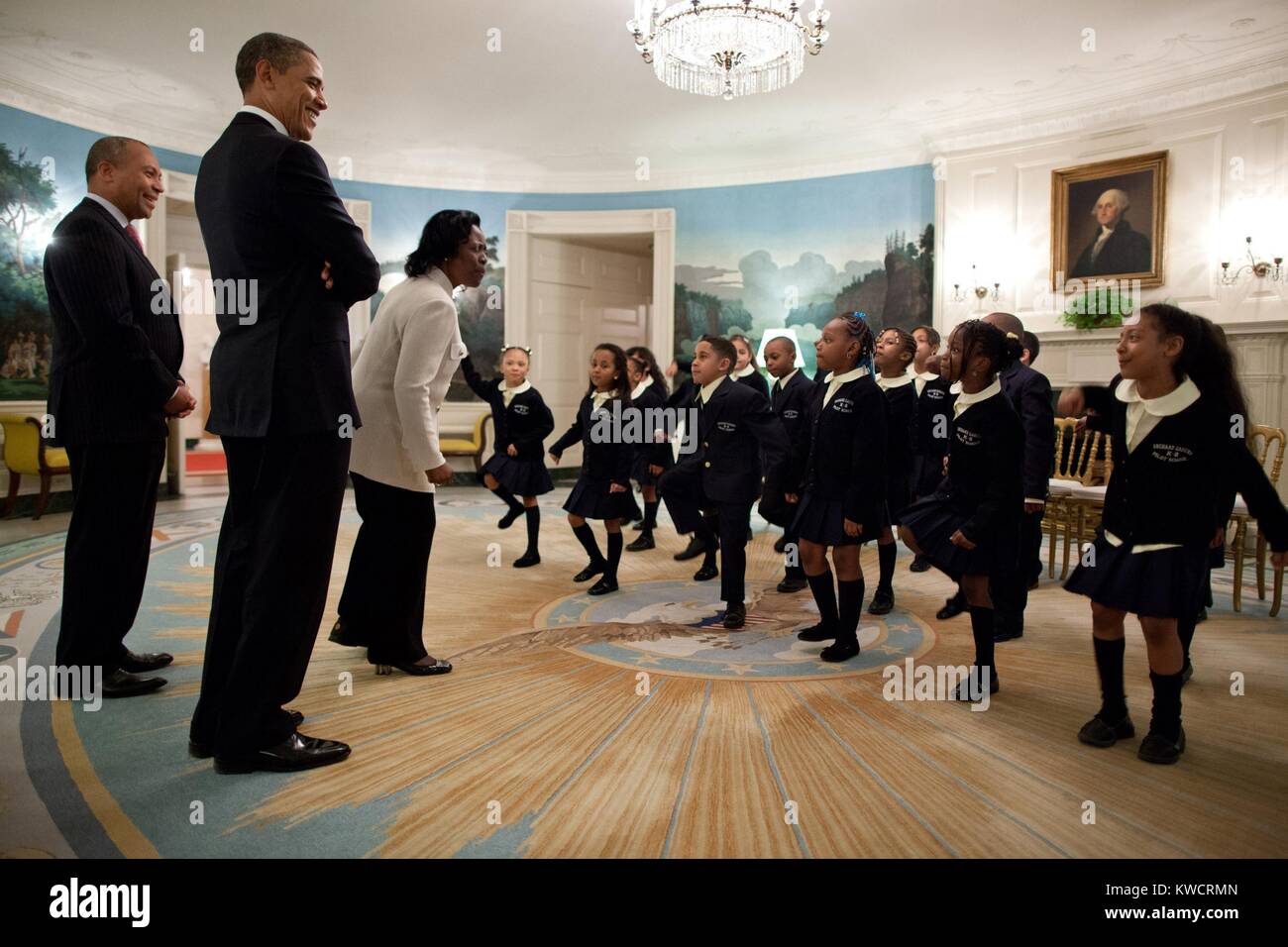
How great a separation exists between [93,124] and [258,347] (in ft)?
30.2

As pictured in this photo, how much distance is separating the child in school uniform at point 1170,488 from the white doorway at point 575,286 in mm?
Result: 9448

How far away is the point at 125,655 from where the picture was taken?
375cm

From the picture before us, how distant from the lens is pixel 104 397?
335 centimetres

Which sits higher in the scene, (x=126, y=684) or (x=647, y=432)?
(x=647, y=432)

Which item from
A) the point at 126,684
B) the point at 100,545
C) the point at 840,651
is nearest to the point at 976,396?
the point at 840,651

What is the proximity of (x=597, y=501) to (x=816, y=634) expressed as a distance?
1.85 metres

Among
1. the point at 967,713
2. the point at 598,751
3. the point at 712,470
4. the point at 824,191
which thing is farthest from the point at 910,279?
the point at 598,751

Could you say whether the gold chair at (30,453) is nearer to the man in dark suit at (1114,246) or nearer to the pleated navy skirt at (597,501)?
the pleated navy skirt at (597,501)

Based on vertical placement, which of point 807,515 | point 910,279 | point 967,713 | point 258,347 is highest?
point 910,279

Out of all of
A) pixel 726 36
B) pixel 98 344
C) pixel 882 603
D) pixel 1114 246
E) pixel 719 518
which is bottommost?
pixel 882 603

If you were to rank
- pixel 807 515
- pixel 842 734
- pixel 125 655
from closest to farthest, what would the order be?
pixel 842 734 → pixel 125 655 → pixel 807 515

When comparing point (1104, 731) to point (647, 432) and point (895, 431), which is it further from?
point (647, 432)

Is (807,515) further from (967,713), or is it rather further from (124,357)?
(124,357)

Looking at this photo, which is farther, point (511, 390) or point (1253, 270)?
point (1253, 270)
